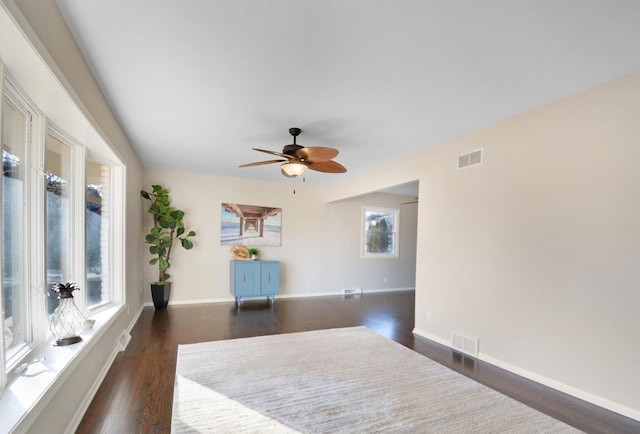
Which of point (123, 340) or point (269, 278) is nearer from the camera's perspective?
point (123, 340)

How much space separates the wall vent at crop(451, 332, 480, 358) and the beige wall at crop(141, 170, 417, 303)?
3.85m

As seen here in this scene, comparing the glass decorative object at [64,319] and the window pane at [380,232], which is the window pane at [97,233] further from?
the window pane at [380,232]

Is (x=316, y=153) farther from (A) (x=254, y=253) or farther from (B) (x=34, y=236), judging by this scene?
(A) (x=254, y=253)

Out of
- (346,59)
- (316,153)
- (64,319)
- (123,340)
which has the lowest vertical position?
(123,340)

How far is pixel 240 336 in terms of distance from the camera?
393 centimetres

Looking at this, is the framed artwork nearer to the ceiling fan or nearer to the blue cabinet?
the blue cabinet

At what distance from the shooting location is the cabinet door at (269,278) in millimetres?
5922

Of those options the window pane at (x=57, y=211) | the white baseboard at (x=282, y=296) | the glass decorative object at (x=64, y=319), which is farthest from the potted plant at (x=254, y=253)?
the glass decorative object at (x=64, y=319)

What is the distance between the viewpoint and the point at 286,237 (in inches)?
268

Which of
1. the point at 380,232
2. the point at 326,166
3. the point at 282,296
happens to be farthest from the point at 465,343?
the point at 380,232

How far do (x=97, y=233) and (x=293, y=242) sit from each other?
408 cm

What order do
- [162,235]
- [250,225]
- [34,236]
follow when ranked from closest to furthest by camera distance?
[34,236] → [162,235] → [250,225]

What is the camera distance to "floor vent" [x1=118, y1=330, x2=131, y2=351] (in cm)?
335

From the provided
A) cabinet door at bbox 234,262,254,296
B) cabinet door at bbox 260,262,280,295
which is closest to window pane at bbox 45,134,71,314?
cabinet door at bbox 234,262,254,296
